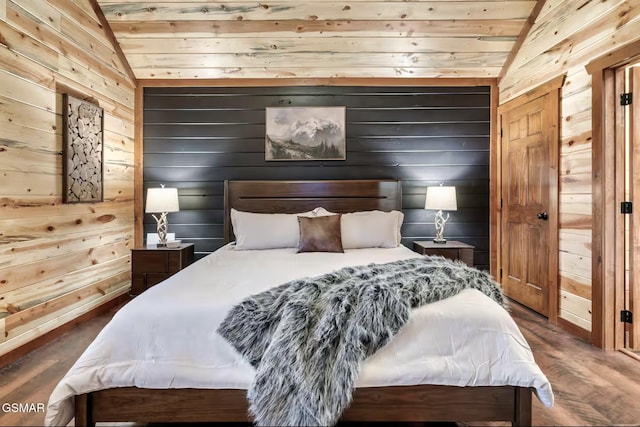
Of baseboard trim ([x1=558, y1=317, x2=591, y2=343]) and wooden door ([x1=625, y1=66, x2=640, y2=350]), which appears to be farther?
baseboard trim ([x1=558, y1=317, x2=591, y2=343])

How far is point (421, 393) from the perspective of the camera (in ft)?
5.01

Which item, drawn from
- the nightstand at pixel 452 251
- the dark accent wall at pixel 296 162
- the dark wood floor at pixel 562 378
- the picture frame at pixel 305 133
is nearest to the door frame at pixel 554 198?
the dark wood floor at pixel 562 378

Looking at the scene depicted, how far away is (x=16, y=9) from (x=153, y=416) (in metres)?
2.68

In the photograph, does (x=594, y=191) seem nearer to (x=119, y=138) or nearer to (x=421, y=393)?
(x=421, y=393)

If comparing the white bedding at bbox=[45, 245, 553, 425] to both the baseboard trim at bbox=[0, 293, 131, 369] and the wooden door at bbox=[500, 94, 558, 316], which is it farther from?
the wooden door at bbox=[500, 94, 558, 316]

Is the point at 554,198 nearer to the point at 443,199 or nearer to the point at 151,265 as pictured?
the point at 443,199

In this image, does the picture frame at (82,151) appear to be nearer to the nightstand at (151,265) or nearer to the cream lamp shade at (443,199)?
the nightstand at (151,265)

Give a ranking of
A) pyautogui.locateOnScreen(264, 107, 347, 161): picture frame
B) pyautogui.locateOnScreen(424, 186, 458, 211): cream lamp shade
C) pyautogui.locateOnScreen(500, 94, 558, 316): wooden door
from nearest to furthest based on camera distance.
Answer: pyautogui.locateOnScreen(500, 94, 558, 316): wooden door, pyautogui.locateOnScreen(424, 186, 458, 211): cream lamp shade, pyautogui.locateOnScreen(264, 107, 347, 161): picture frame

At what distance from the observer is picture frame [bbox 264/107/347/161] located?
12.9 ft

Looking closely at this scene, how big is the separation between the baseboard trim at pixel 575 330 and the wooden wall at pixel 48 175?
3997 mm

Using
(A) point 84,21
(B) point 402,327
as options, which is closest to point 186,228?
(A) point 84,21

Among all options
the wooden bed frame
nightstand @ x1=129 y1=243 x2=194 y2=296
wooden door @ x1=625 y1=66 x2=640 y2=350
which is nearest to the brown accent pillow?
nightstand @ x1=129 y1=243 x2=194 y2=296

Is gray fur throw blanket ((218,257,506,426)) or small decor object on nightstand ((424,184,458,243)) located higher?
small decor object on nightstand ((424,184,458,243))

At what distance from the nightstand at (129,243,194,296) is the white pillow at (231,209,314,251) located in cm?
67
